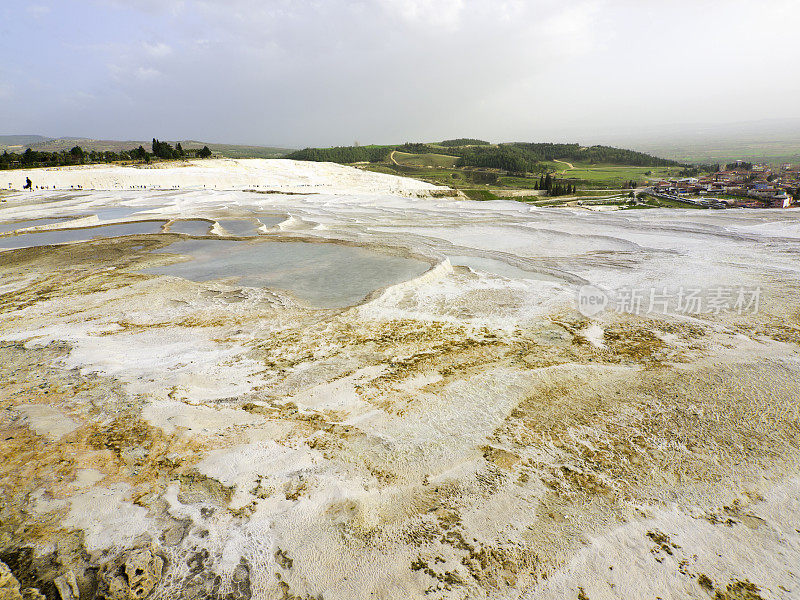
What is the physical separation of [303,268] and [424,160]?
301ft

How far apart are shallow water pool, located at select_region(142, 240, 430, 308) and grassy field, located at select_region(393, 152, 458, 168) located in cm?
8086

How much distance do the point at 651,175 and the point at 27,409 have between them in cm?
9888

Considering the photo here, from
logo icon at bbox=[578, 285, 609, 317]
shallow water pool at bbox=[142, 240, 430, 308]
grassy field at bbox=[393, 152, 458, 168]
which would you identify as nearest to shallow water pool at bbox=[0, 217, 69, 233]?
shallow water pool at bbox=[142, 240, 430, 308]

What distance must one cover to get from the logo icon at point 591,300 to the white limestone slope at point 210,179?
1289 inches

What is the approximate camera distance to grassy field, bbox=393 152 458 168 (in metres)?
93.0

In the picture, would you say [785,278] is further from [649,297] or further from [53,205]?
[53,205]

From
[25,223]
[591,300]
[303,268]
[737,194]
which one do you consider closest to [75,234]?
[25,223]

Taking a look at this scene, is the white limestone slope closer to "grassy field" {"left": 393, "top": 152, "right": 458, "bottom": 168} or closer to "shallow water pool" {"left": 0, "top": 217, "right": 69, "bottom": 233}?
"shallow water pool" {"left": 0, "top": 217, "right": 69, "bottom": 233}

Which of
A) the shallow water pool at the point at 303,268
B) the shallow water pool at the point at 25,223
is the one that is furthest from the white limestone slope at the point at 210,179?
the shallow water pool at the point at 303,268

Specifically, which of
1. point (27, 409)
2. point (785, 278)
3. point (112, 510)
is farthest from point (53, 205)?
point (785, 278)

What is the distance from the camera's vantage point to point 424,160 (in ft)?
320

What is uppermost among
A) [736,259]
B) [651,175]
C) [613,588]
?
[651,175]

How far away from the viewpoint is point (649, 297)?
10344 mm

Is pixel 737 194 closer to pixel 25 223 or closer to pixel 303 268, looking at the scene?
pixel 303 268
